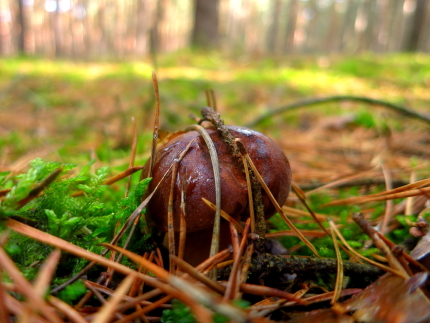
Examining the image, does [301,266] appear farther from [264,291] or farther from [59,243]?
[59,243]

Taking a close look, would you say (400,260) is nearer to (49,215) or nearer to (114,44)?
(49,215)

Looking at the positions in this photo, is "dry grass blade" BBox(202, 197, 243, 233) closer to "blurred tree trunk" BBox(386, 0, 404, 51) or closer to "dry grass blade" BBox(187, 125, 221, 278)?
"dry grass blade" BBox(187, 125, 221, 278)

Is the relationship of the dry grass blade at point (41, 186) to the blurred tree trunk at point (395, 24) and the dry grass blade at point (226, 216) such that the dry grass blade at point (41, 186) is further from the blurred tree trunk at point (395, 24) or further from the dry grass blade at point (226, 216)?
the blurred tree trunk at point (395, 24)

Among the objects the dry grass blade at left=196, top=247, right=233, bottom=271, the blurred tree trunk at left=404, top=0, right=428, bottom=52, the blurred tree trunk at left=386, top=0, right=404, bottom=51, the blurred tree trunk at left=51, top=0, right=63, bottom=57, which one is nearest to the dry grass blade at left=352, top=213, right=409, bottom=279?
the dry grass blade at left=196, top=247, right=233, bottom=271

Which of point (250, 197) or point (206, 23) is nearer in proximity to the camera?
point (250, 197)

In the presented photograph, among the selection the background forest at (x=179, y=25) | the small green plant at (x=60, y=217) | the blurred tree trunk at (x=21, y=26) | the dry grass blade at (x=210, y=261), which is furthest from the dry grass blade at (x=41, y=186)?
the background forest at (x=179, y=25)

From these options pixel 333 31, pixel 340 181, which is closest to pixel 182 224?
pixel 340 181

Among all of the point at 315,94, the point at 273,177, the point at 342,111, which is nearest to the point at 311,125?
the point at 342,111
